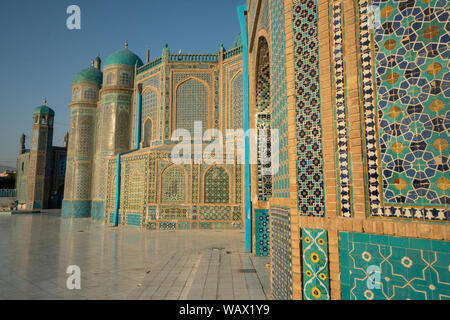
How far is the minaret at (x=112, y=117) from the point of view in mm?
19000

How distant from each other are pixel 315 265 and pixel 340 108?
5.14 feet

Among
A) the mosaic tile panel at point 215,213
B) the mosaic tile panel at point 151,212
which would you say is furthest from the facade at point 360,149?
the mosaic tile panel at point 151,212

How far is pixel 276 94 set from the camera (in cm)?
393

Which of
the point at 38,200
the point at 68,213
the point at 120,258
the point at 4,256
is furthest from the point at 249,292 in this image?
the point at 38,200

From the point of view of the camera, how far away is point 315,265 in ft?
9.06

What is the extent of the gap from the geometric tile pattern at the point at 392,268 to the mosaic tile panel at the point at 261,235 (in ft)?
13.1

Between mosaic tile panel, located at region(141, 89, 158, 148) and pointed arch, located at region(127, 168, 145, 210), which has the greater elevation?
mosaic tile panel, located at region(141, 89, 158, 148)

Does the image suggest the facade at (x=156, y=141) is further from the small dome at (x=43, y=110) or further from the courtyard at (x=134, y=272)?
the small dome at (x=43, y=110)

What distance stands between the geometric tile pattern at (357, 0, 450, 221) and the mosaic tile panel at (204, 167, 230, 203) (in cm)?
1182

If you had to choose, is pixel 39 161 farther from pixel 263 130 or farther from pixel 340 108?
pixel 340 108

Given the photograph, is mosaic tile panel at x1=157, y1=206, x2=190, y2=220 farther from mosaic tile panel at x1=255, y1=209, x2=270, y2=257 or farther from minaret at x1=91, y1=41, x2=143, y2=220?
mosaic tile panel at x1=255, y1=209, x2=270, y2=257

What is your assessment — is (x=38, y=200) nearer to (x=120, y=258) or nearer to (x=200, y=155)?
(x=200, y=155)

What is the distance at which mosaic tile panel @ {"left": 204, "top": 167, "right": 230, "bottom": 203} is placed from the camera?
14117mm

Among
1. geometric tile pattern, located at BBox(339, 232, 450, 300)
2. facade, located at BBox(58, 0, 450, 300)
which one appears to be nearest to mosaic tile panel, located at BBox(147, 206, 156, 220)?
facade, located at BBox(58, 0, 450, 300)
